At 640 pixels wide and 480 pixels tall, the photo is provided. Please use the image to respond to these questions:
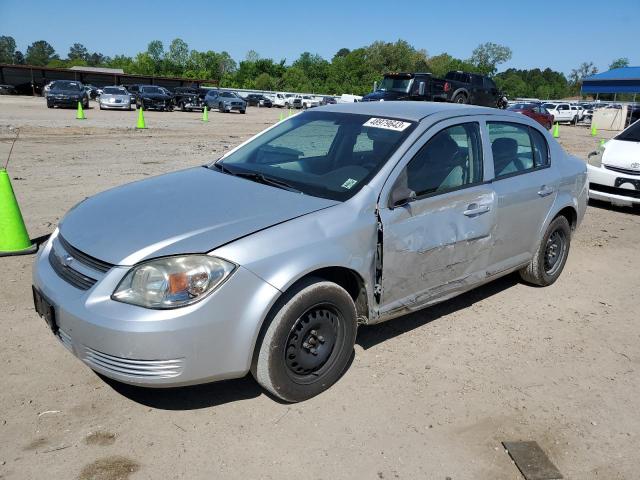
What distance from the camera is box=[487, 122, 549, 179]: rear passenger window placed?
14.3ft

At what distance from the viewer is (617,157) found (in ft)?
28.4

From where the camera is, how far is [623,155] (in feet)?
28.2

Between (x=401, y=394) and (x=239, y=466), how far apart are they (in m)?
1.13

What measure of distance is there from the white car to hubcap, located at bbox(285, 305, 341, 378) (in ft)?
21.3

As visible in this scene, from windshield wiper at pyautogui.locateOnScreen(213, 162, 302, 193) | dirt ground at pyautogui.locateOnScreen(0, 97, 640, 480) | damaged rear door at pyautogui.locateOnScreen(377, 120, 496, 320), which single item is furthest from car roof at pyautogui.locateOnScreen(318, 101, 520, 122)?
dirt ground at pyautogui.locateOnScreen(0, 97, 640, 480)

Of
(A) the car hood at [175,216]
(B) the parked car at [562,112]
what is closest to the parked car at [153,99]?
(B) the parked car at [562,112]

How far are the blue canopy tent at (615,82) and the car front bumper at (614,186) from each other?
5451 centimetres

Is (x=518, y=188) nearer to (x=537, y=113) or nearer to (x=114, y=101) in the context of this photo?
(x=537, y=113)

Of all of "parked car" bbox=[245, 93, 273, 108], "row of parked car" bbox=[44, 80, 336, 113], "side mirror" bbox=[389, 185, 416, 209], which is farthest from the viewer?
"parked car" bbox=[245, 93, 273, 108]

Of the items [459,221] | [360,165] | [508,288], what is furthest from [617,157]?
[360,165]

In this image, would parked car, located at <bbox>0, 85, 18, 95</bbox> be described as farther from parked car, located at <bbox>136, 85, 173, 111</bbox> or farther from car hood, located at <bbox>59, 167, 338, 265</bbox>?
car hood, located at <bbox>59, 167, 338, 265</bbox>

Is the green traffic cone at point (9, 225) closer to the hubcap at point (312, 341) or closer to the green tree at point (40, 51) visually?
the hubcap at point (312, 341)

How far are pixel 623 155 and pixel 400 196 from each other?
676 cm

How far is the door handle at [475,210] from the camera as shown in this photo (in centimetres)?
391
